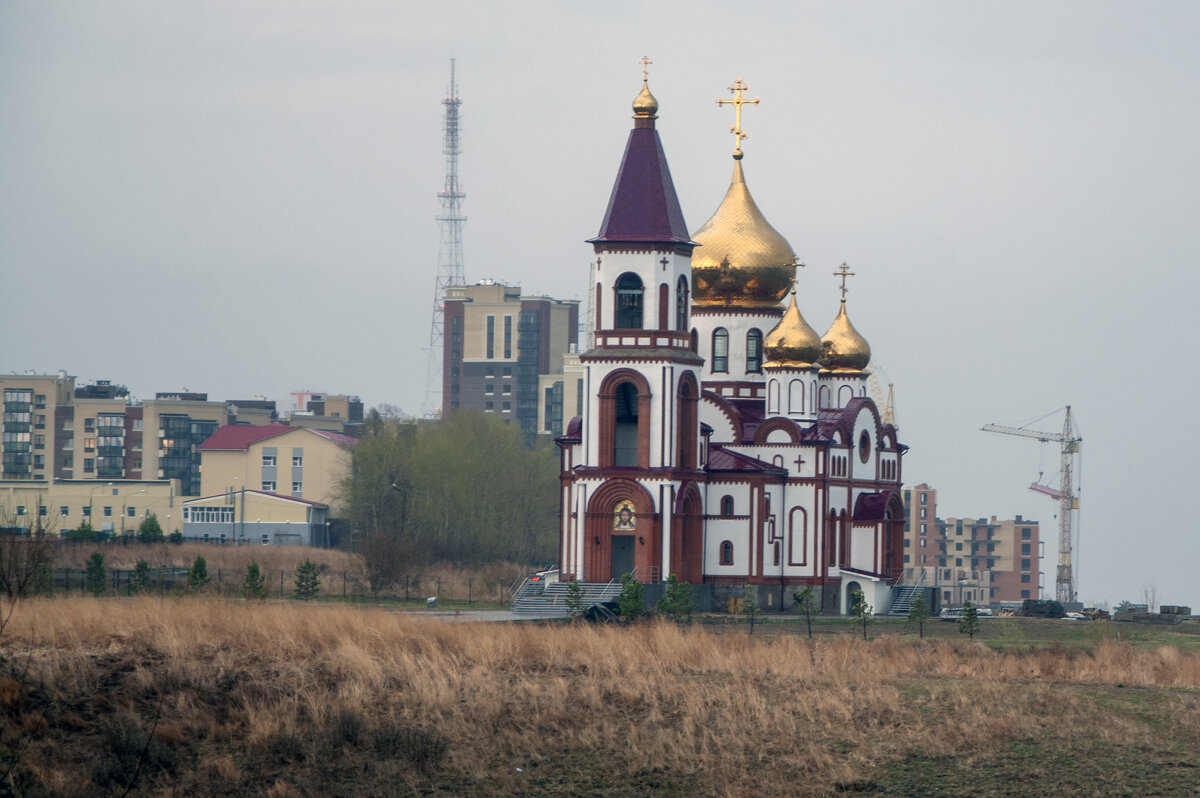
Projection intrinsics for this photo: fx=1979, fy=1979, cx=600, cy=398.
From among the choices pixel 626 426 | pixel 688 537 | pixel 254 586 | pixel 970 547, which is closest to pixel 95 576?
pixel 254 586

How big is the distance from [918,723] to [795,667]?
386 cm

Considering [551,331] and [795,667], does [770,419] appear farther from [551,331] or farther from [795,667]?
[551,331]

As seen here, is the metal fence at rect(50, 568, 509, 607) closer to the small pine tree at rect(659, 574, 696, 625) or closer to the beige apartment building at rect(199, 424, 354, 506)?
the small pine tree at rect(659, 574, 696, 625)

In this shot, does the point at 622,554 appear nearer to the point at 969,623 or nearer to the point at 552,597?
the point at 552,597

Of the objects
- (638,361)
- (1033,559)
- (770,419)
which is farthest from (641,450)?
(1033,559)

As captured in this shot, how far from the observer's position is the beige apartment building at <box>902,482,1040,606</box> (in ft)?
506

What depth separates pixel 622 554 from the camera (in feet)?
171

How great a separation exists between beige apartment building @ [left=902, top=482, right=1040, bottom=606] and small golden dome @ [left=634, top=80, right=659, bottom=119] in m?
104

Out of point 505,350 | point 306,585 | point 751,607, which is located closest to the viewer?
point 751,607

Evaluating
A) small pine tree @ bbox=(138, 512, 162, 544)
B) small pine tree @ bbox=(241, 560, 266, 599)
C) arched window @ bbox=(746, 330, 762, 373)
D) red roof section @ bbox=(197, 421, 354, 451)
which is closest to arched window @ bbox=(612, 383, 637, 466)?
arched window @ bbox=(746, 330, 762, 373)

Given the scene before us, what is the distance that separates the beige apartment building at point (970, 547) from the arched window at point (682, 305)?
103 meters

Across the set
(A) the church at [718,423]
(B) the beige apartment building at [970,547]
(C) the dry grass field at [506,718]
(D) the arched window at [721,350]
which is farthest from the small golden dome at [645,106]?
(B) the beige apartment building at [970,547]

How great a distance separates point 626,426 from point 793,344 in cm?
676

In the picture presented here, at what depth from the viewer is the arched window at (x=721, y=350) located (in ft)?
195
